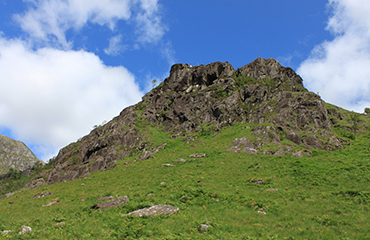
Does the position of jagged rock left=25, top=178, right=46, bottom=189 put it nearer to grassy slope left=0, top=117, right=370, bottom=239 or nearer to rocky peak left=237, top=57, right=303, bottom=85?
grassy slope left=0, top=117, right=370, bottom=239

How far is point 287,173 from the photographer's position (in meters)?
29.0

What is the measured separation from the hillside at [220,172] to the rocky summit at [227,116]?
0.40 metres

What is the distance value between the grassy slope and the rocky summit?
769cm

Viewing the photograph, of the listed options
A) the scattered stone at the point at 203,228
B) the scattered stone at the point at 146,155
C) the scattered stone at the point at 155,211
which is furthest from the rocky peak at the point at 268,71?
the scattered stone at the point at 203,228

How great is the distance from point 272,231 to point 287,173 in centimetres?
1823

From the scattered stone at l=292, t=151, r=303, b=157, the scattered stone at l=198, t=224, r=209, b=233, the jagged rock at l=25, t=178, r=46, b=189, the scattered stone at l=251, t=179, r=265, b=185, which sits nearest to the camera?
the scattered stone at l=198, t=224, r=209, b=233

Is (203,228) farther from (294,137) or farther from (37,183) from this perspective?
(37,183)

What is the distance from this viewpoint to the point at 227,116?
61.7 meters

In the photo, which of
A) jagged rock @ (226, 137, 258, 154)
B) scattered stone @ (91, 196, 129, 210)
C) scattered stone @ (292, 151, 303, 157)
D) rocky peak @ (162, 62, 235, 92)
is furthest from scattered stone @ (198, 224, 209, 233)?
rocky peak @ (162, 62, 235, 92)

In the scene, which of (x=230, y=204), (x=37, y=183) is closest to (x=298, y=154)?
(x=230, y=204)

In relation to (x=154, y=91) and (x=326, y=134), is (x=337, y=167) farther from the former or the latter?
(x=154, y=91)

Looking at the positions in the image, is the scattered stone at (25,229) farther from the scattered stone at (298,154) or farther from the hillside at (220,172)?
the scattered stone at (298,154)

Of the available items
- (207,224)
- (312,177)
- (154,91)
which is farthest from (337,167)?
(154,91)

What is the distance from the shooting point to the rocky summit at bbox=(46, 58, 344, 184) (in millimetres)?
45375
